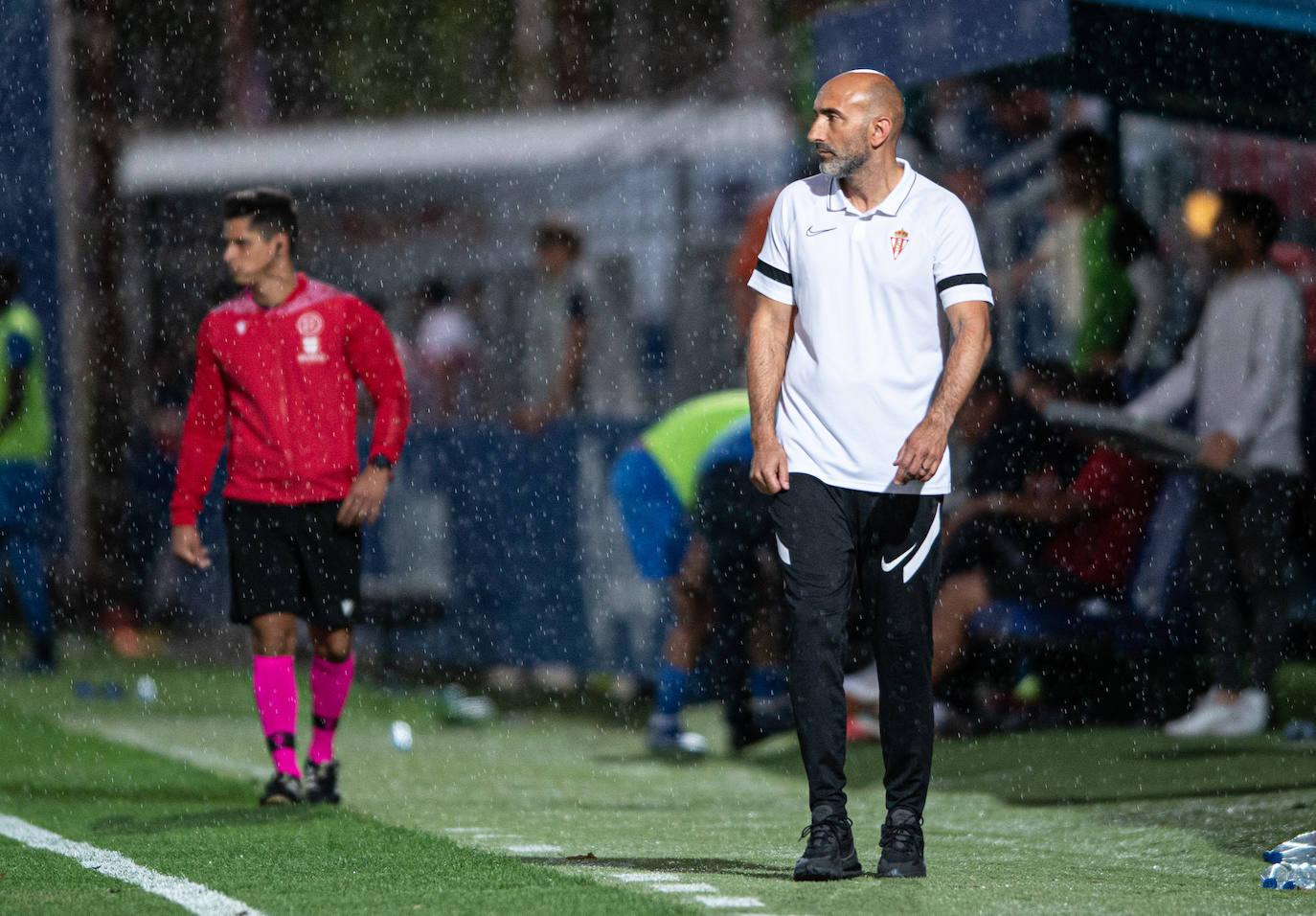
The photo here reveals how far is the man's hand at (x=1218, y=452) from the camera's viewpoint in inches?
338

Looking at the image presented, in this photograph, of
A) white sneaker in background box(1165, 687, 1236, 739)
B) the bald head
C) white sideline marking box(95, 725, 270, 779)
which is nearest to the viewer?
the bald head

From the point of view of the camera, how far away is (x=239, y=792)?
296 inches

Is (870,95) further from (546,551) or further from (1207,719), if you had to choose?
(546,551)

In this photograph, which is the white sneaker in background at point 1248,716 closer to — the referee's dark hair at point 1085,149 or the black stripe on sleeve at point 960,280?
the referee's dark hair at point 1085,149

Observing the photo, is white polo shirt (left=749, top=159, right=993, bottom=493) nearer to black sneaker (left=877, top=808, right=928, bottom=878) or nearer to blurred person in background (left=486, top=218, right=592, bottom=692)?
black sneaker (left=877, top=808, right=928, bottom=878)

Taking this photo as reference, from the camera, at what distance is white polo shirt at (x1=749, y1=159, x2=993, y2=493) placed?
528cm

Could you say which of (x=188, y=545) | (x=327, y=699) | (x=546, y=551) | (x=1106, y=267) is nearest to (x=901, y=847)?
(x=327, y=699)

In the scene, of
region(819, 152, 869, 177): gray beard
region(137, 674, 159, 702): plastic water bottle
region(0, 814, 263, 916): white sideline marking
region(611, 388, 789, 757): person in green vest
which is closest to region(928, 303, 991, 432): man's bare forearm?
region(819, 152, 869, 177): gray beard

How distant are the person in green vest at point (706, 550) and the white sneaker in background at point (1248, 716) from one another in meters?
1.74

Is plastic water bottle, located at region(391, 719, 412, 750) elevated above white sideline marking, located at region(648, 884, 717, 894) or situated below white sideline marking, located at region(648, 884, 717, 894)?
below

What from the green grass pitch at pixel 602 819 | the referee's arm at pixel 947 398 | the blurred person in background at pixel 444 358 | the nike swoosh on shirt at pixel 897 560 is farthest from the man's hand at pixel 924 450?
the blurred person in background at pixel 444 358

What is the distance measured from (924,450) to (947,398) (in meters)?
0.14

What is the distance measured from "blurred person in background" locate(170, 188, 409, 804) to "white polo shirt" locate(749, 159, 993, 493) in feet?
7.34

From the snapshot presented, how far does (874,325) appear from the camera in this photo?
209 inches
